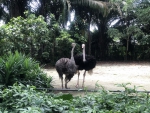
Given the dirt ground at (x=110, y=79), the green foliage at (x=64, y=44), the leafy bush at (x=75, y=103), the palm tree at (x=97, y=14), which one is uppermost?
the palm tree at (x=97, y=14)

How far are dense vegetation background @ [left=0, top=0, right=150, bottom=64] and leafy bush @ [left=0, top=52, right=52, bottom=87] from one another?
12.3ft

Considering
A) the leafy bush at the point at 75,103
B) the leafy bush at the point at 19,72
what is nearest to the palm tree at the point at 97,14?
the leafy bush at the point at 19,72

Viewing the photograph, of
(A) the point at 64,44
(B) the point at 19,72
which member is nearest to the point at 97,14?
(A) the point at 64,44

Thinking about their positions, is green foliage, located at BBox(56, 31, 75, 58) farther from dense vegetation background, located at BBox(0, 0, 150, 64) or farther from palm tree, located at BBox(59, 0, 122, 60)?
palm tree, located at BBox(59, 0, 122, 60)

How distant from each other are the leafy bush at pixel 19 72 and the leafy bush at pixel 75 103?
2145 mm

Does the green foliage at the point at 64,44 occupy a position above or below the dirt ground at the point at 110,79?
above

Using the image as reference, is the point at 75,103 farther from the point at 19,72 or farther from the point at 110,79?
the point at 110,79

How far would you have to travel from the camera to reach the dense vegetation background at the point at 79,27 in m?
10.9

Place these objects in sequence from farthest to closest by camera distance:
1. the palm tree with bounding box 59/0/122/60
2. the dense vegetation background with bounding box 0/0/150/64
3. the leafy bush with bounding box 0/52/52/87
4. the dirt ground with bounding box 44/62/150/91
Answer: the palm tree with bounding box 59/0/122/60 < the dense vegetation background with bounding box 0/0/150/64 < the dirt ground with bounding box 44/62/150/91 < the leafy bush with bounding box 0/52/52/87

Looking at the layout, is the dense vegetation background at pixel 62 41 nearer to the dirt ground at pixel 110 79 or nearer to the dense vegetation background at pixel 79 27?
the dense vegetation background at pixel 79 27

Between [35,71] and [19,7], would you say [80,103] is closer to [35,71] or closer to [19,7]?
[35,71]

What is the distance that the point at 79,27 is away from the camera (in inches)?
623

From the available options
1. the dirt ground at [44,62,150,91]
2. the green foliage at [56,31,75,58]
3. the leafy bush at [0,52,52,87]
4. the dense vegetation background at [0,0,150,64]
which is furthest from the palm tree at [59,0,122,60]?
the leafy bush at [0,52,52,87]

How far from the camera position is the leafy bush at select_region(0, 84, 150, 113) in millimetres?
2750
